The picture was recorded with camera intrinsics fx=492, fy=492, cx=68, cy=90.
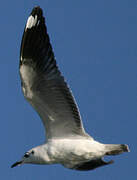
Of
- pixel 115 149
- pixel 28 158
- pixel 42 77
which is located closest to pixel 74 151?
pixel 115 149

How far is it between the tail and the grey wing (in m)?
0.50

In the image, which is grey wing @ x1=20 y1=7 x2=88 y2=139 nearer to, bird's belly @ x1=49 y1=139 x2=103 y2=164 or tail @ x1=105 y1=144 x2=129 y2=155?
bird's belly @ x1=49 y1=139 x2=103 y2=164

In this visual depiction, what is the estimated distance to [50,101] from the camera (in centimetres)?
834

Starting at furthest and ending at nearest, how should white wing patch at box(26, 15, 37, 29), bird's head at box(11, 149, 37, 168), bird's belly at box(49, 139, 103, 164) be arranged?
bird's head at box(11, 149, 37, 168), white wing patch at box(26, 15, 37, 29), bird's belly at box(49, 139, 103, 164)

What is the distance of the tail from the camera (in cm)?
822

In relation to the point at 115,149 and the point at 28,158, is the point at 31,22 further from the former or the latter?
the point at 115,149

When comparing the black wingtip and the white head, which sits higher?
the black wingtip

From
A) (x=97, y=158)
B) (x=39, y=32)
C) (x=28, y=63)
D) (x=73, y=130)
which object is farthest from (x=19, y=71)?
(x=97, y=158)

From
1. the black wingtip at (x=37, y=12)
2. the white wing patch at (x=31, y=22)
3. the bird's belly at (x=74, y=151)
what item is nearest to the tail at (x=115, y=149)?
the bird's belly at (x=74, y=151)

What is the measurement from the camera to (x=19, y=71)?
8211 mm

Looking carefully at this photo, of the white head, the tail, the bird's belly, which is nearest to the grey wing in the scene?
the bird's belly

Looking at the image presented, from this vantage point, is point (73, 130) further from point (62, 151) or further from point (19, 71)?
point (19, 71)

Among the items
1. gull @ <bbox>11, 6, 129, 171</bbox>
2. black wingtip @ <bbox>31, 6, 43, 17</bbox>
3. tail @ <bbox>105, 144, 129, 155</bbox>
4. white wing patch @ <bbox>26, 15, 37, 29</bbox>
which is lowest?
tail @ <bbox>105, 144, 129, 155</bbox>

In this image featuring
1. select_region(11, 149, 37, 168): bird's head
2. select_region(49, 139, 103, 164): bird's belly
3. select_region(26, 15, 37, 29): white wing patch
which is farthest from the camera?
select_region(11, 149, 37, 168): bird's head
